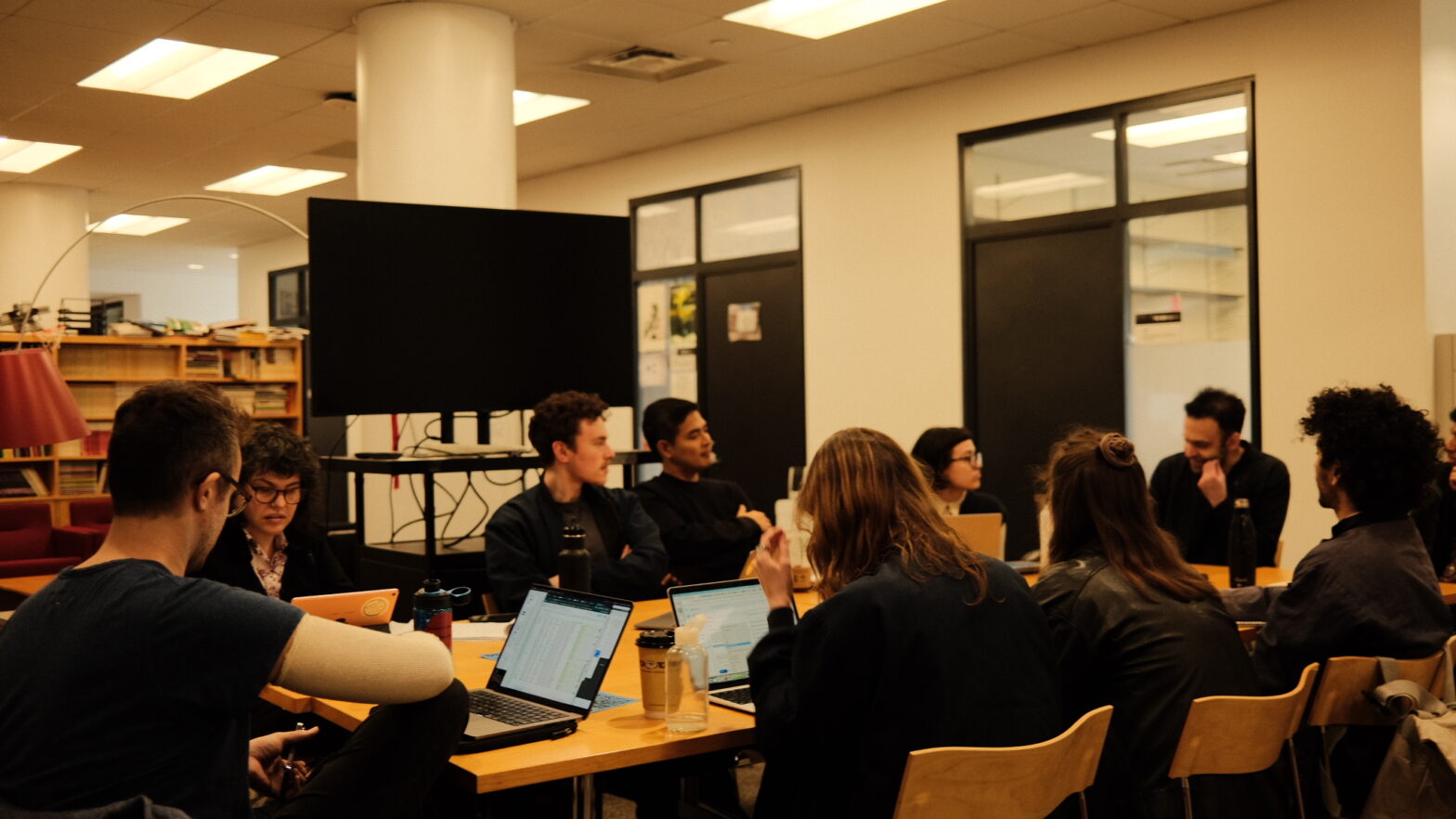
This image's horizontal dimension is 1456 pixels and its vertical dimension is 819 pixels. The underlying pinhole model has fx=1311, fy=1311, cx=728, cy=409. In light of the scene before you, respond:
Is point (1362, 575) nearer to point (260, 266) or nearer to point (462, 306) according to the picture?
point (462, 306)

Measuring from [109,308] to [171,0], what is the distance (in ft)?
39.9

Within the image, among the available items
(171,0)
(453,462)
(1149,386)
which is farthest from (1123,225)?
(171,0)

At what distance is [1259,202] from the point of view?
20.2 feet

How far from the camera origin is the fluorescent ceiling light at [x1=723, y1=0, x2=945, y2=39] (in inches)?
244

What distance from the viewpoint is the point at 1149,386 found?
673 cm

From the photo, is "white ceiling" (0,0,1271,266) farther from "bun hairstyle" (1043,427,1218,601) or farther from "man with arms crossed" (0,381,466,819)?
"man with arms crossed" (0,381,466,819)

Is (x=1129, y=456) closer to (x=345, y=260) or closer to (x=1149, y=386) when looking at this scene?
(x=345, y=260)

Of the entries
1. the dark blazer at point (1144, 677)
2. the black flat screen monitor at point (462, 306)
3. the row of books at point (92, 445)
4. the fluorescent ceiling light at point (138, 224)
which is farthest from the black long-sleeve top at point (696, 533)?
the fluorescent ceiling light at point (138, 224)

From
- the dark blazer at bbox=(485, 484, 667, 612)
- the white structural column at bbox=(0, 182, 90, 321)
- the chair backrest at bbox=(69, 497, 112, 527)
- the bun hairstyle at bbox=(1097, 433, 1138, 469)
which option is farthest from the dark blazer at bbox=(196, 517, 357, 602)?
the white structural column at bbox=(0, 182, 90, 321)

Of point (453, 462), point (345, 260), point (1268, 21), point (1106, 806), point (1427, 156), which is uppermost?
point (1268, 21)

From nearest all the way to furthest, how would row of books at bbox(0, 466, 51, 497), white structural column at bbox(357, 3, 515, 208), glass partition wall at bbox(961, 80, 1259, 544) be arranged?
1. white structural column at bbox(357, 3, 515, 208)
2. glass partition wall at bbox(961, 80, 1259, 544)
3. row of books at bbox(0, 466, 51, 497)

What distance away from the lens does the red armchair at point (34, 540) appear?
7.36 m

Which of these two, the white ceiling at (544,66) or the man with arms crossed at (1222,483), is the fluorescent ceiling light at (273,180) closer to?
the white ceiling at (544,66)

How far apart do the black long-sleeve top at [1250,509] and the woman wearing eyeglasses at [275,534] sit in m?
3.10
